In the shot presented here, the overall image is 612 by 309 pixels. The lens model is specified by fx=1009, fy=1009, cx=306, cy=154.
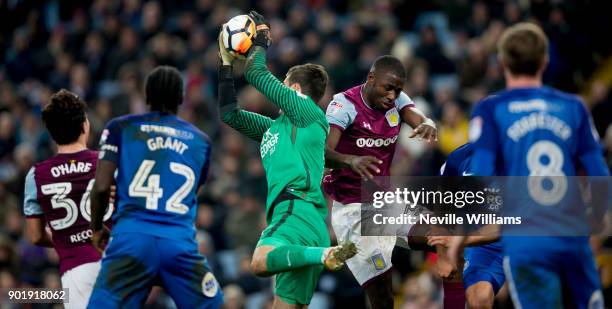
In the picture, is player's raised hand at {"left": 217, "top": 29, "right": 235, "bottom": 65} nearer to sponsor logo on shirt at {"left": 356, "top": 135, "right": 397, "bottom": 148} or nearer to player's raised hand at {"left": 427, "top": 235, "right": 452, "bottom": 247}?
sponsor logo on shirt at {"left": 356, "top": 135, "right": 397, "bottom": 148}

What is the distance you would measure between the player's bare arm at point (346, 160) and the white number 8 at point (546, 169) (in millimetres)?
1924

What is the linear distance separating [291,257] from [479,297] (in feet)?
5.83

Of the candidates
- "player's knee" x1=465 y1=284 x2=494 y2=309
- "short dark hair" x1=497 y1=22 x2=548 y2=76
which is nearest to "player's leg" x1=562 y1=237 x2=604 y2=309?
"short dark hair" x1=497 y1=22 x2=548 y2=76

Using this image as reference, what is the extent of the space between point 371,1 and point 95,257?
440 inches

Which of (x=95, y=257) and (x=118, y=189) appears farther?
(x=95, y=257)

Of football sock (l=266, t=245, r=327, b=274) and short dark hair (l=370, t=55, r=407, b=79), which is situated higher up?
short dark hair (l=370, t=55, r=407, b=79)

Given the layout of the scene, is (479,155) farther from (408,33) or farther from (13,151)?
(13,151)

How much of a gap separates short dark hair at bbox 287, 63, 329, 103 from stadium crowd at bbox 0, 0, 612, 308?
463cm

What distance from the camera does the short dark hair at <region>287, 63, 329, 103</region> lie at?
26.7 ft

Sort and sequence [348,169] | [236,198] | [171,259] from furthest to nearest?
[236,198]
[348,169]
[171,259]

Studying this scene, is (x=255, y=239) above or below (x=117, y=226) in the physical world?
above

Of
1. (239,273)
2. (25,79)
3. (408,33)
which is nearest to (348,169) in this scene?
(239,273)

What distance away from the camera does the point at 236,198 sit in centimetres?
1492

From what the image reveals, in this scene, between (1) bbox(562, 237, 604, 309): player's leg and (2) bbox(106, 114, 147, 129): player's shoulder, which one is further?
(2) bbox(106, 114, 147, 129): player's shoulder
